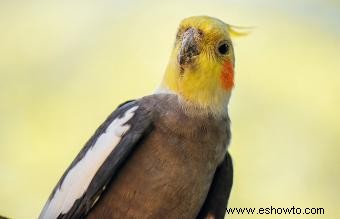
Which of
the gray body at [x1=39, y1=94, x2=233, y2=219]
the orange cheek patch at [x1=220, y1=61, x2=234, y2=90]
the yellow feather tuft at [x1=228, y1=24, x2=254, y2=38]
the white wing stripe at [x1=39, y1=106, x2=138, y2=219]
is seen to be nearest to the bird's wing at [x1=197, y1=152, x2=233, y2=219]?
the gray body at [x1=39, y1=94, x2=233, y2=219]

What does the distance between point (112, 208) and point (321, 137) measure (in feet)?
9.64

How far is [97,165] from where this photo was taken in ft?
14.3

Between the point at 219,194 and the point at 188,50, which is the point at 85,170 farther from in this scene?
the point at 188,50

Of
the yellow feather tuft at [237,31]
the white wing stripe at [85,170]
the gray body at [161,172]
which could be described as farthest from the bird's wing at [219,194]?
the yellow feather tuft at [237,31]

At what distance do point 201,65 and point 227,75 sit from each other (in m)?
0.26

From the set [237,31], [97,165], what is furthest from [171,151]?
[237,31]

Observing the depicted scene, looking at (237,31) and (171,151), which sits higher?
(237,31)

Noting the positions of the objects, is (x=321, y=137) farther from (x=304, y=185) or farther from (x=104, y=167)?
(x=104, y=167)

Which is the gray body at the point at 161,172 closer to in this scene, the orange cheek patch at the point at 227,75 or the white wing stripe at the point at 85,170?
the white wing stripe at the point at 85,170

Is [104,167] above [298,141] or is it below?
above

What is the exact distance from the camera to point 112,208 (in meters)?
4.29

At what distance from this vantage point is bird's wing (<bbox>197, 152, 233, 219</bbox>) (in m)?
4.55

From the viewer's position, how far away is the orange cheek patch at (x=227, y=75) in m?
Result: 4.76

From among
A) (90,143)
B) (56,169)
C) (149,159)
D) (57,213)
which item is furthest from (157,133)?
(56,169)
